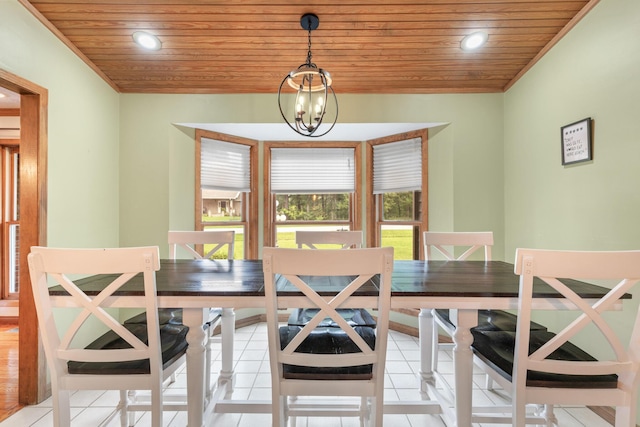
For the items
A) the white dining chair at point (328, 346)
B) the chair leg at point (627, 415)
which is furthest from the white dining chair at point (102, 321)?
the chair leg at point (627, 415)

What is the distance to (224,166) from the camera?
3332 millimetres

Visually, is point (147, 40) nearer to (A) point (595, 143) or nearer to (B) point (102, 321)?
(B) point (102, 321)

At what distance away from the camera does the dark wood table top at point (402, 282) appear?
4.25ft

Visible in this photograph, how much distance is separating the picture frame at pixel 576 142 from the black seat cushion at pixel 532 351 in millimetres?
1260

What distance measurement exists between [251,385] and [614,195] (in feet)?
8.86

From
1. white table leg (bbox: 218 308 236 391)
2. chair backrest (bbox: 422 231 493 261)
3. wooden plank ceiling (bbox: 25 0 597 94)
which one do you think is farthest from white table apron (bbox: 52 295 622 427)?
wooden plank ceiling (bbox: 25 0 597 94)

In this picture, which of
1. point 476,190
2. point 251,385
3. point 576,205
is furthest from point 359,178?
point 251,385

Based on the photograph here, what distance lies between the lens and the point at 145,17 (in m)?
2.14

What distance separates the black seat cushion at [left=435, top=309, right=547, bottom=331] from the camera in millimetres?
1643

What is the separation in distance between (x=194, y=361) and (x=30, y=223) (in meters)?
1.61

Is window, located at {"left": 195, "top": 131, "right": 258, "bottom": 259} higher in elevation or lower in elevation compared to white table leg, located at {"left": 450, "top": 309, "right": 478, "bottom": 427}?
higher

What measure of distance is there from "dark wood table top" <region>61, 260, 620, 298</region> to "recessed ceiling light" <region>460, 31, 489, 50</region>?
1742 mm

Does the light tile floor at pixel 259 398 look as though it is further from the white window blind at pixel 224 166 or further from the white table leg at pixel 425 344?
the white window blind at pixel 224 166

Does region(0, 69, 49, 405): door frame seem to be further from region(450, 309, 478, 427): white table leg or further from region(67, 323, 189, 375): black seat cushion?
region(450, 309, 478, 427): white table leg
